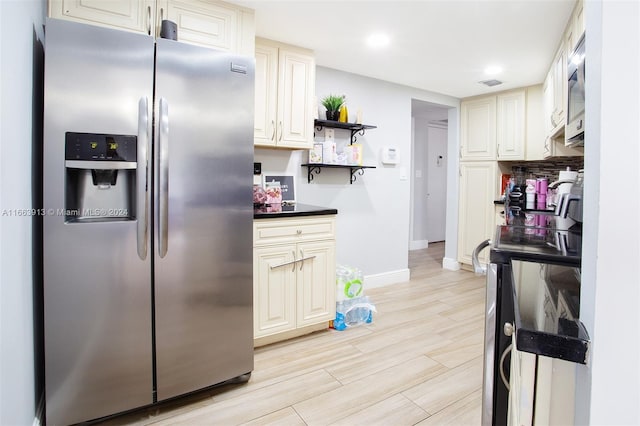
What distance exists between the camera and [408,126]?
3994 mm

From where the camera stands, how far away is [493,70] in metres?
3.41

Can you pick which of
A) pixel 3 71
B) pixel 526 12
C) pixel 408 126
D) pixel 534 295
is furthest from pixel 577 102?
pixel 3 71

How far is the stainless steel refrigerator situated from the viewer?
4.89 ft

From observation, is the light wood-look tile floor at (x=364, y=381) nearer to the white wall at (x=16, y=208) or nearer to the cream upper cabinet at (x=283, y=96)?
the white wall at (x=16, y=208)

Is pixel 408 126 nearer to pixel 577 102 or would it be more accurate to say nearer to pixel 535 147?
pixel 535 147

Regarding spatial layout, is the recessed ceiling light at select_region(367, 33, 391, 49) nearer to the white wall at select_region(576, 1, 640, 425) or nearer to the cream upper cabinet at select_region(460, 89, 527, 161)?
the cream upper cabinet at select_region(460, 89, 527, 161)

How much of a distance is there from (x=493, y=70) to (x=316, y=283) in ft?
8.81

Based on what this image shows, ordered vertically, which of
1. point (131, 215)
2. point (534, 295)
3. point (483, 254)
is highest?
point (131, 215)

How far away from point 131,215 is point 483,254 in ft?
13.1

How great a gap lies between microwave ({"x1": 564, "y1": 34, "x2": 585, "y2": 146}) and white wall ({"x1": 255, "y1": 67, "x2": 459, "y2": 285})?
1.86m

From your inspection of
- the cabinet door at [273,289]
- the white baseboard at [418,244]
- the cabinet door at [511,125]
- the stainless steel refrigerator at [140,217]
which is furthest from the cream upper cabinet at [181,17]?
the white baseboard at [418,244]

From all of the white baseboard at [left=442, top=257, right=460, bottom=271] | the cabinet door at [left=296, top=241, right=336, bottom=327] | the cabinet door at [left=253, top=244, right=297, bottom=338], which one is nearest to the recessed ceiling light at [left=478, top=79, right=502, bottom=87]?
the white baseboard at [left=442, top=257, right=460, bottom=271]

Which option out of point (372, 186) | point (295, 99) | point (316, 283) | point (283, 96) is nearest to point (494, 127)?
point (372, 186)

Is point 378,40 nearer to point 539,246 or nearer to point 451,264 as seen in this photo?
point 539,246
